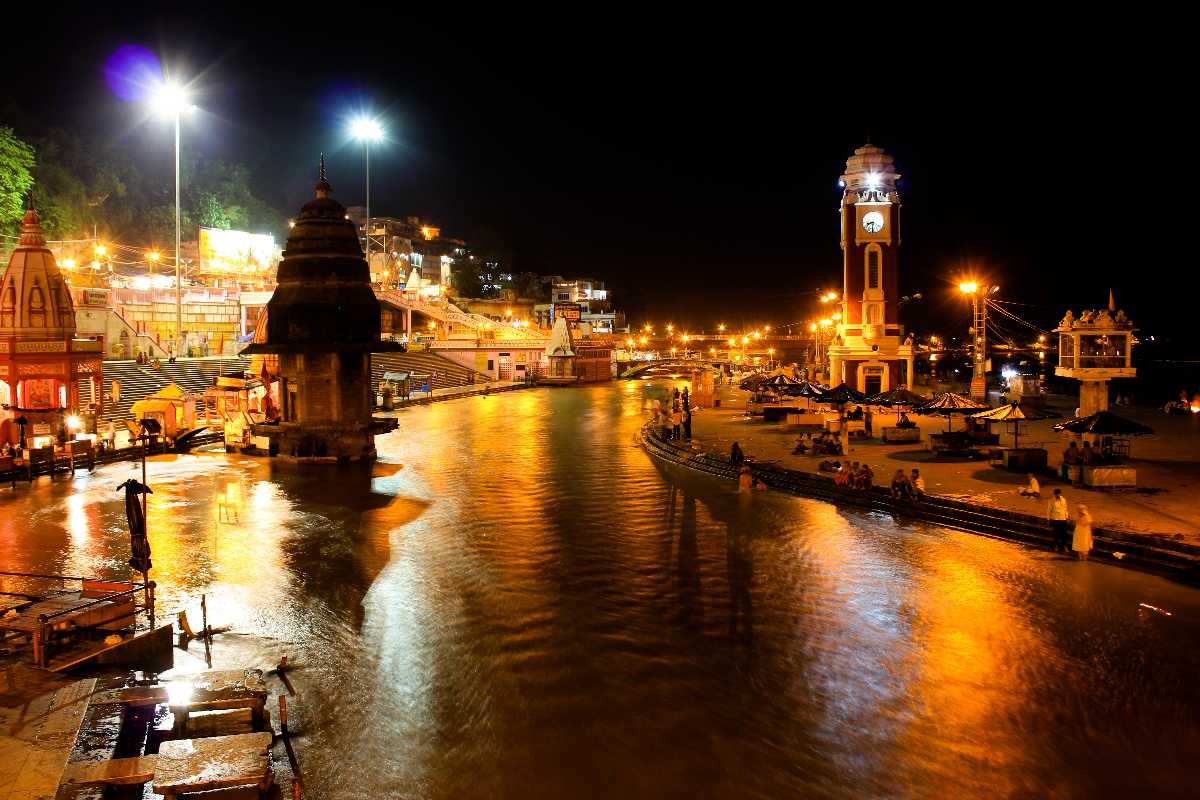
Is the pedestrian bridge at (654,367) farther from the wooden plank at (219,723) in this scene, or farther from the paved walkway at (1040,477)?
the wooden plank at (219,723)

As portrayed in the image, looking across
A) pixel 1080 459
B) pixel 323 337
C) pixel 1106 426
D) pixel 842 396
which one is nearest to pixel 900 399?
pixel 842 396

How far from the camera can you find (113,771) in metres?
6.81

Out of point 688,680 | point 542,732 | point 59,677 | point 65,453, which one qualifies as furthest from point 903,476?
point 65,453

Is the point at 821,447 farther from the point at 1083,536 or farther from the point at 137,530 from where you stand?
the point at 137,530

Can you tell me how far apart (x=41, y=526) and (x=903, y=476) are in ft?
61.7

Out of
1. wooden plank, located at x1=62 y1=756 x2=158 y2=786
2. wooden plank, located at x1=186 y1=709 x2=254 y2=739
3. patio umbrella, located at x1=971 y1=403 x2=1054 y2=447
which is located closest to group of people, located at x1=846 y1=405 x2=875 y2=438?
patio umbrella, located at x1=971 y1=403 x2=1054 y2=447

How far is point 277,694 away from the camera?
922 centimetres

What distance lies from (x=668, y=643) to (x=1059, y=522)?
861 cm

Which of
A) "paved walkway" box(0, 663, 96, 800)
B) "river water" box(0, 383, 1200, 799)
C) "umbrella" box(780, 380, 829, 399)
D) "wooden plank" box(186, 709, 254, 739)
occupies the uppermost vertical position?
"umbrella" box(780, 380, 829, 399)

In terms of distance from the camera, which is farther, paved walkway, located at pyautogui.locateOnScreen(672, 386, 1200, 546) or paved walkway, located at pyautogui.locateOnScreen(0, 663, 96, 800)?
paved walkway, located at pyautogui.locateOnScreen(672, 386, 1200, 546)

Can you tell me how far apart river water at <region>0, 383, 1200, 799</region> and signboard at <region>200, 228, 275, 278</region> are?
165 feet

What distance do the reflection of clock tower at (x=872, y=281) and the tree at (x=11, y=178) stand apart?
47.2 metres

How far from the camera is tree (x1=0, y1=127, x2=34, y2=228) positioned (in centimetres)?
4672

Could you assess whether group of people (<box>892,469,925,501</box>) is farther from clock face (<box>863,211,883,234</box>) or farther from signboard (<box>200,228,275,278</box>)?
signboard (<box>200,228,275,278</box>)
